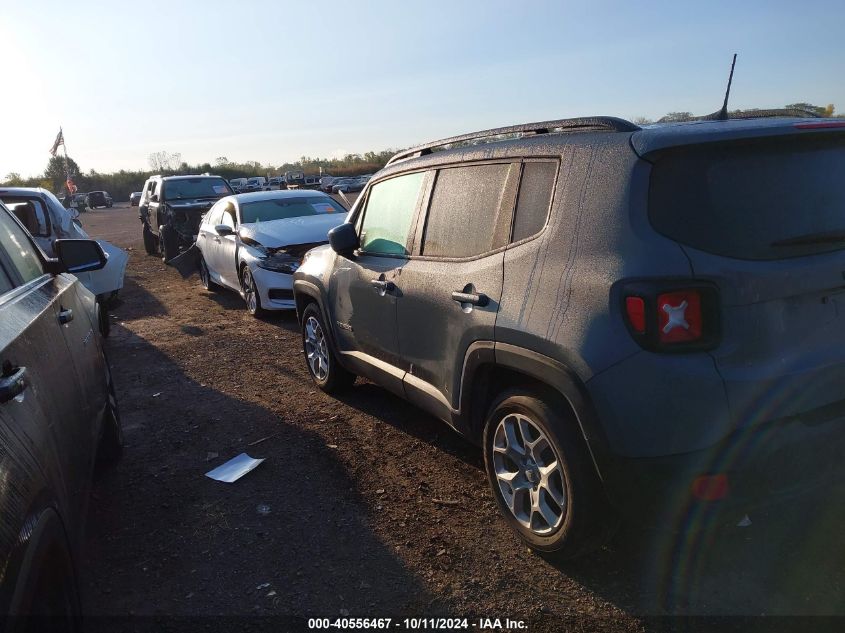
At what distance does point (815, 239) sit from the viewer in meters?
2.69

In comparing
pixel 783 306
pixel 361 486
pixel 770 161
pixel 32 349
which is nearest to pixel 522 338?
pixel 783 306

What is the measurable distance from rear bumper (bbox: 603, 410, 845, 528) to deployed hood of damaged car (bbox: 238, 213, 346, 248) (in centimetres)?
669

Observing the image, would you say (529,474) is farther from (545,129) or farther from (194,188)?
(194,188)

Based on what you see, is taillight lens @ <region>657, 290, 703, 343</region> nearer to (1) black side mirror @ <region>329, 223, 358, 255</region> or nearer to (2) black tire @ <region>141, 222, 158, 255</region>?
(1) black side mirror @ <region>329, 223, 358, 255</region>

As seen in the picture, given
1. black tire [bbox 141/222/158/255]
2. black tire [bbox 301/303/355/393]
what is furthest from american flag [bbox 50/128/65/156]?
black tire [bbox 301/303/355/393]

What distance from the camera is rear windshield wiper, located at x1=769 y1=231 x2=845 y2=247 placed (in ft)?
8.67

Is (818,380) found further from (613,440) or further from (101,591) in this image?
(101,591)

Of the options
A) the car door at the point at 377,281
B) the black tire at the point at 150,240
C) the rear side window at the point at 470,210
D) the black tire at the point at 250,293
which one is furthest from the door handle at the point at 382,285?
the black tire at the point at 150,240

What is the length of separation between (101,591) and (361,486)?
4.80ft

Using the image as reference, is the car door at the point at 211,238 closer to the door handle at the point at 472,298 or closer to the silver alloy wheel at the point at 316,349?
the silver alloy wheel at the point at 316,349

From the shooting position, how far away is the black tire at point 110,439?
172 inches

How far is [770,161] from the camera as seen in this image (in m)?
2.70

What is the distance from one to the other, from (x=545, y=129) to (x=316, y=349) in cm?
322

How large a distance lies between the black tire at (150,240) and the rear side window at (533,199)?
16394 millimetres
